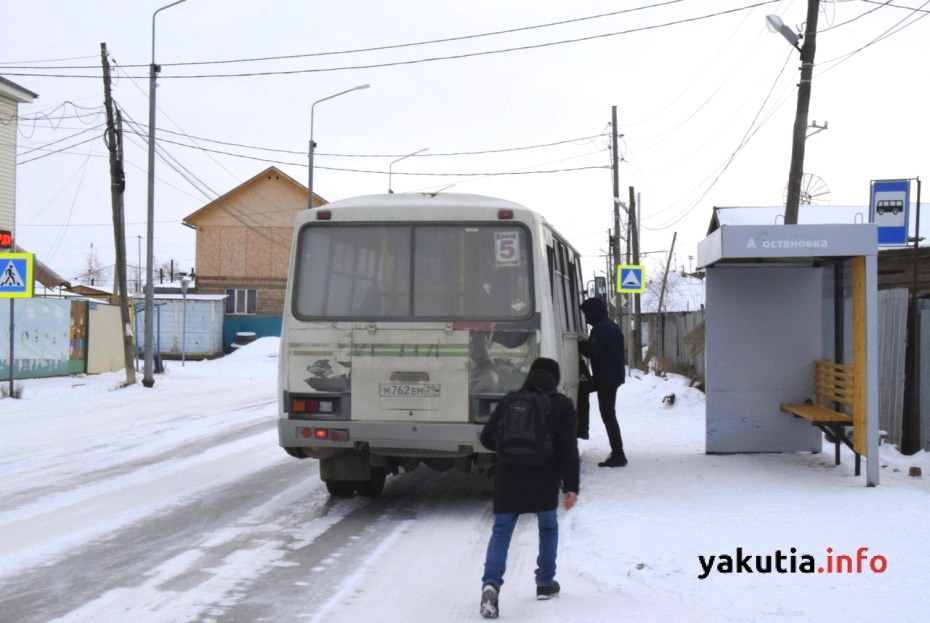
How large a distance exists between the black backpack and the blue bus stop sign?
6909 mm

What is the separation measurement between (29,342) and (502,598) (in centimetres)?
2272

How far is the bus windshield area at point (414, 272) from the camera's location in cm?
898

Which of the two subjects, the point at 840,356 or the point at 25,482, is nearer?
the point at 25,482

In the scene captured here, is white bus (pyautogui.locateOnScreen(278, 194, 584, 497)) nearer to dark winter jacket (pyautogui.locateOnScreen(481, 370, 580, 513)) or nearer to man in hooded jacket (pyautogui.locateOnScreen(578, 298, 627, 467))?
man in hooded jacket (pyautogui.locateOnScreen(578, 298, 627, 467))

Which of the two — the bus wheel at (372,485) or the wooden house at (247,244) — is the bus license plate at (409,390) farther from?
the wooden house at (247,244)

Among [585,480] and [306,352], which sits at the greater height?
[306,352]

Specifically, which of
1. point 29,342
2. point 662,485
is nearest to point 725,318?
point 662,485

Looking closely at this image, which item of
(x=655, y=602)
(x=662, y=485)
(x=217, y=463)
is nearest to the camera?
(x=655, y=602)

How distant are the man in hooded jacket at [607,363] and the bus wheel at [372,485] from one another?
2839mm

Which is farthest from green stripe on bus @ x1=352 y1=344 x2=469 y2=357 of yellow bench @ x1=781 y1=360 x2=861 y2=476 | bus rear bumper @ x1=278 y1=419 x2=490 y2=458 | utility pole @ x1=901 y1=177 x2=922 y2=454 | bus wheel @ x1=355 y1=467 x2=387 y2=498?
utility pole @ x1=901 y1=177 x2=922 y2=454

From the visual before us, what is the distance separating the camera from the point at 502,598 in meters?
6.19

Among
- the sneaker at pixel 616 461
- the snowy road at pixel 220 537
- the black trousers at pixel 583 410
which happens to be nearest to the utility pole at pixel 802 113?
the black trousers at pixel 583 410

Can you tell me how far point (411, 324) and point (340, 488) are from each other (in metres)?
2.05

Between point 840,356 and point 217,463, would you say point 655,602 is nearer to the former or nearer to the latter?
point 840,356
